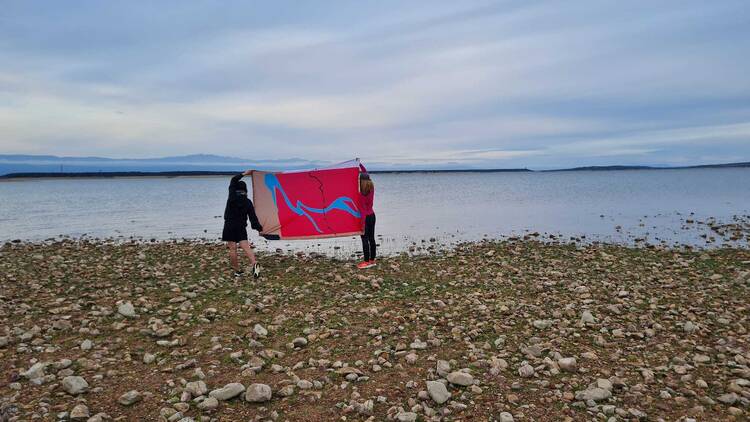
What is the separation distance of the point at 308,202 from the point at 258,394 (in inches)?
418

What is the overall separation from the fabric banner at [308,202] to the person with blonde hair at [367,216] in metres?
1.38

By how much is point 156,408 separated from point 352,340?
3.20m

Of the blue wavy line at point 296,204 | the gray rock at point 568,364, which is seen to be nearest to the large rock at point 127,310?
the blue wavy line at point 296,204

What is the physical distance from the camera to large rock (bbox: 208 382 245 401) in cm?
588

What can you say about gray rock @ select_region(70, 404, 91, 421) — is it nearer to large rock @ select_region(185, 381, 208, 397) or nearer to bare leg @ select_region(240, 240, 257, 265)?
large rock @ select_region(185, 381, 208, 397)

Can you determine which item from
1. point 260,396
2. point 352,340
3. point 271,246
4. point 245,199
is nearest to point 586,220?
point 271,246

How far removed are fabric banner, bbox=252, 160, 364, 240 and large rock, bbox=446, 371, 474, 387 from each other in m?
9.67

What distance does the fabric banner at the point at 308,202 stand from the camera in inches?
622

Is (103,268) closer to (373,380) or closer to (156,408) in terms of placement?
(156,408)

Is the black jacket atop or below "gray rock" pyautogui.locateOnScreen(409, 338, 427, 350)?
atop

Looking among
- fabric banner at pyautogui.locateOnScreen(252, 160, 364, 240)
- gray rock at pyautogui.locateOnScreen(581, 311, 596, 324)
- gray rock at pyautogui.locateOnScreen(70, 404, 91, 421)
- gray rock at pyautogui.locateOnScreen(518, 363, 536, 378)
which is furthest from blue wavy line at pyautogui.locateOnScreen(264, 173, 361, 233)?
gray rock at pyautogui.locateOnScreen(70, 404, 91, 421)

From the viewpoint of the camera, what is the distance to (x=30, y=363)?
695cm

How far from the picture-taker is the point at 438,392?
5859mm

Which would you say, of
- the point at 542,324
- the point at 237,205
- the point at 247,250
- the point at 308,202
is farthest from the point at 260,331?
the point at 308,202
